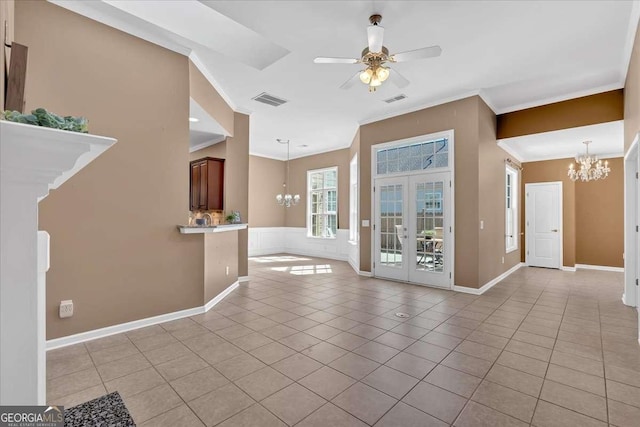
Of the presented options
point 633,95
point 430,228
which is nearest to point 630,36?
point 633,95

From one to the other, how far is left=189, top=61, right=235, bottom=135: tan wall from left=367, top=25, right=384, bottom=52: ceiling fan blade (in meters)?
2.34

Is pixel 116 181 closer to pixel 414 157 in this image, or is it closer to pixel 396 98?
pixel 396 98

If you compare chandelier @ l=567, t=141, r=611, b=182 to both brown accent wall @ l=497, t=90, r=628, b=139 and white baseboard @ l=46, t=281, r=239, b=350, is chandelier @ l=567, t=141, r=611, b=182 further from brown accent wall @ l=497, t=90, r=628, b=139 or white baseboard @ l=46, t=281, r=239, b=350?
white baseboard @ l=46, t=281, r=239, b=350

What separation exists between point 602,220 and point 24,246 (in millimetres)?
10156

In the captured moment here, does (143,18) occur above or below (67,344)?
above

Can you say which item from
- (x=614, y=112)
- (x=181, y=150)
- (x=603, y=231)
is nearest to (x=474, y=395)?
(x=181, y=150)

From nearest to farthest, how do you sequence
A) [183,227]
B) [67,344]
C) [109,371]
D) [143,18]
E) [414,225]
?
[109,371]
[67,344]
[143,18]
[183,227]
[414,225]

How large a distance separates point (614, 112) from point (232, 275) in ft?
21.3

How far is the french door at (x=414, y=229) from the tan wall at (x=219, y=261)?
112 inches

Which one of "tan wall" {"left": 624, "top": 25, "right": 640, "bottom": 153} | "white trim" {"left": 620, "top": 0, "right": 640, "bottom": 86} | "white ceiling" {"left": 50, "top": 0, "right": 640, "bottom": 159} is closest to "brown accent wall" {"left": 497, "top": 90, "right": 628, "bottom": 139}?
"white ceiling" {"left": 50, "top": 0, "right": 640, "bottom": 159}

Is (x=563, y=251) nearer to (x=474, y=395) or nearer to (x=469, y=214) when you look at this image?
(x=469, y=214)

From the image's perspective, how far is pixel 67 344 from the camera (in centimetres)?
283

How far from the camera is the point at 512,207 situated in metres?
7.23

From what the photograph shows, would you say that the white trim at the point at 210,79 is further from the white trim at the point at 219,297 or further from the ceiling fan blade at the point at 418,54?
the white trim at the point at 219,297
